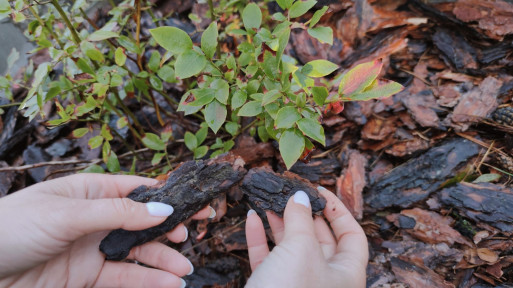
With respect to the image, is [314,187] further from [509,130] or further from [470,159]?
[509,130]

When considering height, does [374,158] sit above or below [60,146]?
below

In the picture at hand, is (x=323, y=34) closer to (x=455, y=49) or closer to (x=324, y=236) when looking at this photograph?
(x=324, y=236)

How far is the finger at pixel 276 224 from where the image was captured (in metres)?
1.57

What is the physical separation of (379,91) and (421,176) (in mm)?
942

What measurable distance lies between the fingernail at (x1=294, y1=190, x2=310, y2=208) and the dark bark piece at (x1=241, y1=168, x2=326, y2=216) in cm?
6

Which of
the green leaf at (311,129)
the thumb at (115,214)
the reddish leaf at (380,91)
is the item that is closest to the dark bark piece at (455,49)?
the reddish leaf at (380,91)

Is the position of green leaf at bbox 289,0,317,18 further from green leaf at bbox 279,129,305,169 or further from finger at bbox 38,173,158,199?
finger at bbox 38,173,158,199

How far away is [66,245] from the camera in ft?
4.60

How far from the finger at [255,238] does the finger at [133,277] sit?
40 centimetres

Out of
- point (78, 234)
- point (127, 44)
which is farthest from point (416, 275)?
point (127, 44)

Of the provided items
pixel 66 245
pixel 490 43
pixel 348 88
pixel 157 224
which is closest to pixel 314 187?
pixel 348 88

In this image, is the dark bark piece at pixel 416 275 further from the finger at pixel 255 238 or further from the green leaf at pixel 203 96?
the green leaf at pixel 203 96

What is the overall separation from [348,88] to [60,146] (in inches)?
86.7

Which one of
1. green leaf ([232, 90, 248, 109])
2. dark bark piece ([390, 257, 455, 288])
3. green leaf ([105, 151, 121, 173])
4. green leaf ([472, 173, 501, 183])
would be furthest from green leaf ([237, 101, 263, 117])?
green leaf ([472, 173, 501, 183])
